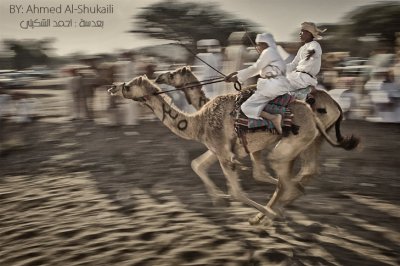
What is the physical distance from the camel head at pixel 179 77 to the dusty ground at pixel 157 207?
69 centimetres

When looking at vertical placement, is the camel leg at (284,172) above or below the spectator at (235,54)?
below

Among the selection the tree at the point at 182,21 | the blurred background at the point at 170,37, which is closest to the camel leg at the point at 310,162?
the blurred background at the point at 170,37

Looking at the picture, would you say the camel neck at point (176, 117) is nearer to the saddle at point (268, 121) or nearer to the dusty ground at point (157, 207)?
the saddle at point (268, 121)

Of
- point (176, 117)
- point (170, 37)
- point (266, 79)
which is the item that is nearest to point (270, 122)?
point (266, 79)

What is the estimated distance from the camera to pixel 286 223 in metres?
4.69

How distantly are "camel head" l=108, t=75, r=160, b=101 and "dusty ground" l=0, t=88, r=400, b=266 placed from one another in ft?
2.84

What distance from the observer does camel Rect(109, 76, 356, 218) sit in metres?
4.62

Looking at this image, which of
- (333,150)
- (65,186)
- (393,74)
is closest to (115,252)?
(65,186)

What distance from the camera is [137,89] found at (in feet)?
15.8

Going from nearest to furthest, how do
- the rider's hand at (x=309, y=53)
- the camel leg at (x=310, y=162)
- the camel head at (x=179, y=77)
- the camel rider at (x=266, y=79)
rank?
the camel rider at (x=266, y=79)
the rider's hand at (x=309, y=53)
the camel leg at (x=310, y=162)
the camel head at (x=179, y=77)

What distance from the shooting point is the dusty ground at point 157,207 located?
13.5 feet

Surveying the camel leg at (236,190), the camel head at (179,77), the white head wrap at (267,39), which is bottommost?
the camel leg at (236,190)

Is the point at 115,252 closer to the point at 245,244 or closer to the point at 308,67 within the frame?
the point at 245,244

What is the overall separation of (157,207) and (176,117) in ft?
2.83
